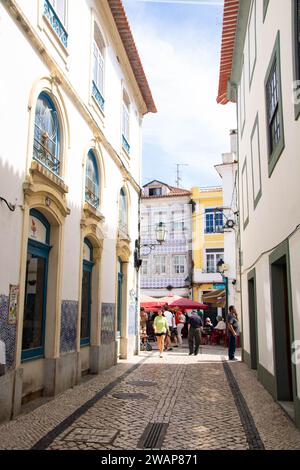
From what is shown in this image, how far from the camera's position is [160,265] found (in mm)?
32375

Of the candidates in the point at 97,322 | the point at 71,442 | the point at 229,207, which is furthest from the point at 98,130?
the point at 229,207

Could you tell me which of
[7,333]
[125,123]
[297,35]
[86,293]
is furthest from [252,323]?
[297,35]

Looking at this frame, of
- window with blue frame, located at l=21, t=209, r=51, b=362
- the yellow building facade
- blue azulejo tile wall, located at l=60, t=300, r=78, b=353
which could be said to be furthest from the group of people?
the yellow building facade

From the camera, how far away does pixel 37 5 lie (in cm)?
761

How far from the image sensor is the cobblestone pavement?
531 centimetres

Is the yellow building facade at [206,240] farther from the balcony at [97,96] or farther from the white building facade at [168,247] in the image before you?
the balcony at [97,96]

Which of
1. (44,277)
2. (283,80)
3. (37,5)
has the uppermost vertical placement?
(37,5)

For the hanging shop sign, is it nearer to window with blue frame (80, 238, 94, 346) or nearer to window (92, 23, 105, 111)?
window with blue frame (80, 238, 94, 346)

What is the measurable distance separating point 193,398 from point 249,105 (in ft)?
22.3

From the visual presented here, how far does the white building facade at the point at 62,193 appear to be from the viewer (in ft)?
21.8

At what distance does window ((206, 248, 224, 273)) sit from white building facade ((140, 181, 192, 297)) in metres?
1.24

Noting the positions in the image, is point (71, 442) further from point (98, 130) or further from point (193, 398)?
point (98, 130)

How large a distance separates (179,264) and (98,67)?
21.5m

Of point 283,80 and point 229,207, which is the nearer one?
point 283,80
